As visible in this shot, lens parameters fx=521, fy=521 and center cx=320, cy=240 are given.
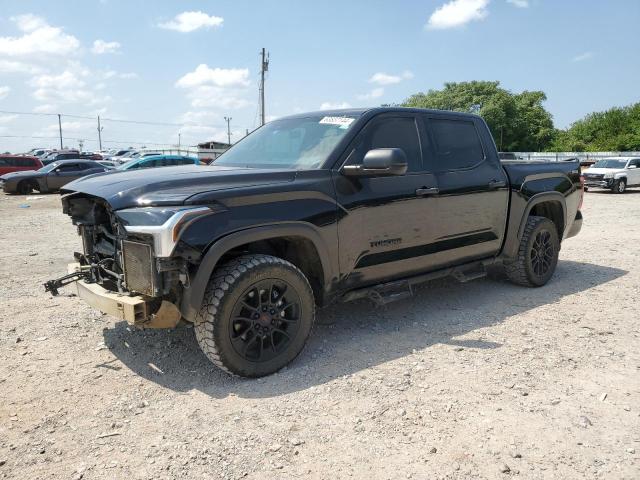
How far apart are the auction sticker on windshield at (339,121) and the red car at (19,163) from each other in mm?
25156

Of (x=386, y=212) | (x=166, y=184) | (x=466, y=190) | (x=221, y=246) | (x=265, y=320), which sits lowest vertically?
(x=265, y=320)

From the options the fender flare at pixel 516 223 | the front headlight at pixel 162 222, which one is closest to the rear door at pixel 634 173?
the fender flare at pixel 516 223

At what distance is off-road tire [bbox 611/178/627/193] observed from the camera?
2116cm

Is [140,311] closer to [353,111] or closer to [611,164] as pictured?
[353,111]

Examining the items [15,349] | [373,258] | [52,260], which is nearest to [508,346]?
[373,258]

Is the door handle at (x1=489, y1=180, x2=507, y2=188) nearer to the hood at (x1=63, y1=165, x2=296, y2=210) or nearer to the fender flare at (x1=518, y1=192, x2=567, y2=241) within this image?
the fender flare at (x1=518, y1=192, x2=567, y2=241)

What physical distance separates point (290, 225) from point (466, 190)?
2015 mm

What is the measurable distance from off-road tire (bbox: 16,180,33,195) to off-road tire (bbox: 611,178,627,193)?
2343cm

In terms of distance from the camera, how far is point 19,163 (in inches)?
1000

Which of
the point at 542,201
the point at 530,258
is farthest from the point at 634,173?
the point at 530,258

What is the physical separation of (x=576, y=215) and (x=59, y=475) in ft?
19.4

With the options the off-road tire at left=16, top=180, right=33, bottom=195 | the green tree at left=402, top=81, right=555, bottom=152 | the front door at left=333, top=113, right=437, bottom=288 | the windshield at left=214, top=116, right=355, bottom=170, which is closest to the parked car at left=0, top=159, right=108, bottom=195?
the off-road tire at left=16, top=180, right=33, bottom=195

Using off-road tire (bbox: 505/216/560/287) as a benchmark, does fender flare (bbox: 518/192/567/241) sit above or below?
above

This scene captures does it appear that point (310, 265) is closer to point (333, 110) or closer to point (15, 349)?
point (333, 110)
